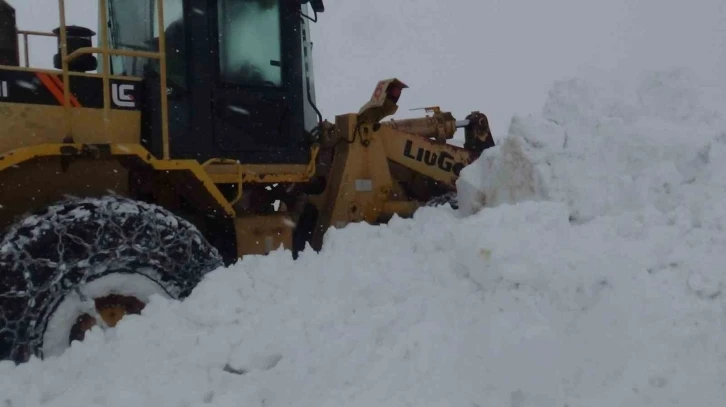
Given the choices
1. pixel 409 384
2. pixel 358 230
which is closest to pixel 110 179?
pixel 358 230

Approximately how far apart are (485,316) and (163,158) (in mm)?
2305

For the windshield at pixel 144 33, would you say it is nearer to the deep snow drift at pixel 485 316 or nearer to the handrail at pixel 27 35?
the handrail at pixel 27 35

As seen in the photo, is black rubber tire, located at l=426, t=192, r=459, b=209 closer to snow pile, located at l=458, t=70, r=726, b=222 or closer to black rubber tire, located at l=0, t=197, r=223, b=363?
snow pile, located at l=458, t=70, r=726, b=222

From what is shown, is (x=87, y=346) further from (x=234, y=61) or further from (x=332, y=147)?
(x=332, y=147)

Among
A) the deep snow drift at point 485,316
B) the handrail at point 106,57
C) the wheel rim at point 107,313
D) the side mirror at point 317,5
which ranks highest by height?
the side mirror at point 317,5

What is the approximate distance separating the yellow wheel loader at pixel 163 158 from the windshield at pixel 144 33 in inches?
0.5

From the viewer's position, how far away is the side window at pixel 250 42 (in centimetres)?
479

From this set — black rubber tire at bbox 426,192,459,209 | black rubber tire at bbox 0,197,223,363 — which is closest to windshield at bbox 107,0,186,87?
black rubber tire at bbox 0,197,223,363

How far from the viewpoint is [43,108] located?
4207 millimetres

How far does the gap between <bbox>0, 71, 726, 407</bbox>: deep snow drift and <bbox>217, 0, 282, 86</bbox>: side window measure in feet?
4.54

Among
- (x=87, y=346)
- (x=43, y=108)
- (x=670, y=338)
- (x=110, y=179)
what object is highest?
(x=43, y=108)

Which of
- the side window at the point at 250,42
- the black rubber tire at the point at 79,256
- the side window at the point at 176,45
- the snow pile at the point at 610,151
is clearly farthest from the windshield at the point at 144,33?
the snow pile at the point at 610,151

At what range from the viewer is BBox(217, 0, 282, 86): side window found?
479 cm

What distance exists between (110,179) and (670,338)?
3.29 metres
